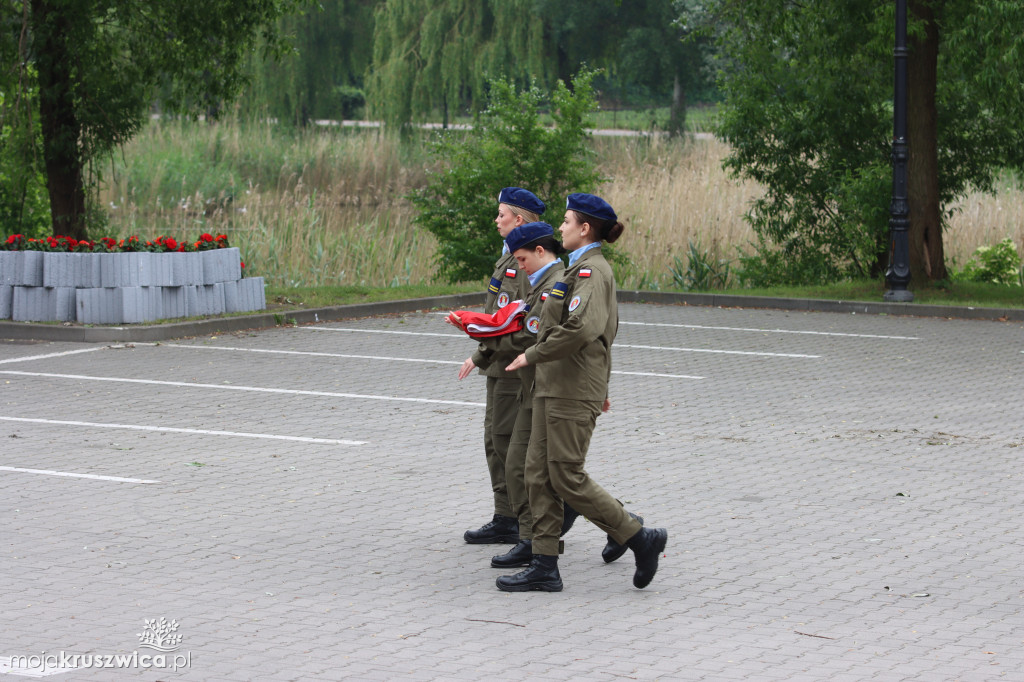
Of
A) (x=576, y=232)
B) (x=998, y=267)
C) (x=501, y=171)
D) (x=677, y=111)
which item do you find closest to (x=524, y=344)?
(x=576, y=232)

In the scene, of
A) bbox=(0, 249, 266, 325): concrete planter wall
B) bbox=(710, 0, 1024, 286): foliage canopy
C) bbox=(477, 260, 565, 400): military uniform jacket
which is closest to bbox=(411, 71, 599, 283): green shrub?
bbox=(710, 0, 1024, 286): foliage canopy

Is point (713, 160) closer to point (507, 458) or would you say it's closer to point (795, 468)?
point (795, 468)

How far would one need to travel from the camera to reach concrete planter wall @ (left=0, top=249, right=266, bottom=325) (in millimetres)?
15125

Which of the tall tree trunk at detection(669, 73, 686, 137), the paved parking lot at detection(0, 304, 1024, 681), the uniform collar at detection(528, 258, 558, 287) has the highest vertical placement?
the tall tree trunk at detection(669, 73, 686, 137)

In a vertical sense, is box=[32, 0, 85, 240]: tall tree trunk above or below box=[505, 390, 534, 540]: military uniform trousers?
above

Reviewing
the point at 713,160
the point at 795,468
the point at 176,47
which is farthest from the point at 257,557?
the point at 713,160

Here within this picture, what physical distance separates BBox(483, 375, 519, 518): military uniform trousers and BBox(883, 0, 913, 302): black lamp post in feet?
41.7

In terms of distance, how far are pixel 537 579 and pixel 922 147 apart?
48.9 ft

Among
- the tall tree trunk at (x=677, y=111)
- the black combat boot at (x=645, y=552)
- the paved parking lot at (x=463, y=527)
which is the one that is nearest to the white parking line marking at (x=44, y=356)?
the paved parking lot at (x=463, y=527)

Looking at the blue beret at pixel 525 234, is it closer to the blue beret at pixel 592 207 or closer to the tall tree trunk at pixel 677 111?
the blue beret at pixel 592 207

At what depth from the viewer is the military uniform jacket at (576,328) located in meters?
5.83

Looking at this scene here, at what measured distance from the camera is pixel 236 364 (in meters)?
13.1

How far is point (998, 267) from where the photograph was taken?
69.6ft

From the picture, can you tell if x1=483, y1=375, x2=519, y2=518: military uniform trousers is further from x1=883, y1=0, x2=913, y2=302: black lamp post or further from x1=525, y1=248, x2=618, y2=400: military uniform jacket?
x1=883, y1=0, x2=913, y2=302: black lamp post
